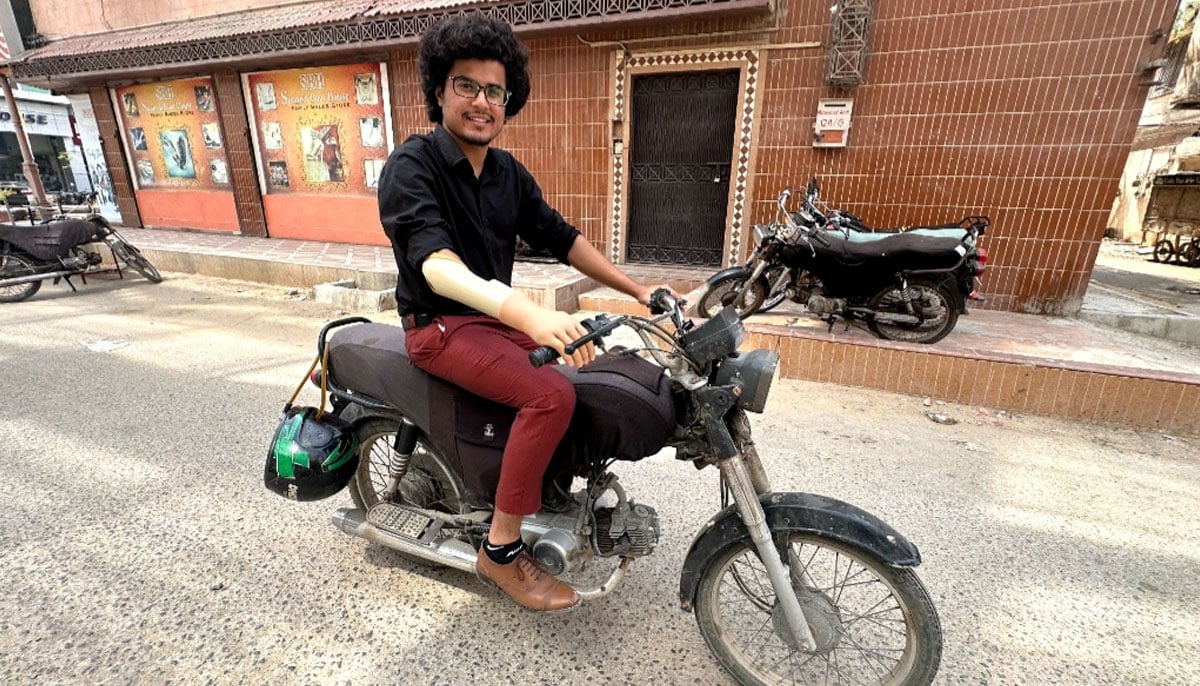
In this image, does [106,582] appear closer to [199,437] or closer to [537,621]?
[199,437]

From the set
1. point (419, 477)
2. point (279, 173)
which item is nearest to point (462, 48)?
point (419, 477)

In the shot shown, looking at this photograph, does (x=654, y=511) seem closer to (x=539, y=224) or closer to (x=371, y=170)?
(x=539, y=224)

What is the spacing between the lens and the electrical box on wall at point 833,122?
232 inches

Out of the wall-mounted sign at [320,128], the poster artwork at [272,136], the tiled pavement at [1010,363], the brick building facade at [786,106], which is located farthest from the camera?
the poster artwork at [272,136]

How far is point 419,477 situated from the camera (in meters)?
2.28

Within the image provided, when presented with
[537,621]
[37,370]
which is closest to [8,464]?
[37,370]

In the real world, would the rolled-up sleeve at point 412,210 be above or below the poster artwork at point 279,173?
below

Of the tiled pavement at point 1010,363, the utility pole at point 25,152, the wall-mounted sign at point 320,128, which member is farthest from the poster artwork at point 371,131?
the utility pole at point 25,152

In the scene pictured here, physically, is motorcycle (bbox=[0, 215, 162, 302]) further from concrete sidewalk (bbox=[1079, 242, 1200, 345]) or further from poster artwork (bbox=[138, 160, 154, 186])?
concrete sidewalk (bbox=[1079, 242, 1200, 345])

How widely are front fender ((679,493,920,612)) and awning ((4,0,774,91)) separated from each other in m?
5.32

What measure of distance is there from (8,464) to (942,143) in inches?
317

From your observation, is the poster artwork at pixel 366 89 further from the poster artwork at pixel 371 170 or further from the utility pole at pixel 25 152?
the utility pole at pixel 25 152

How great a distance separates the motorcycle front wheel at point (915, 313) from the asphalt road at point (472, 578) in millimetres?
877

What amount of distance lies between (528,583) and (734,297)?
13.0 feet
